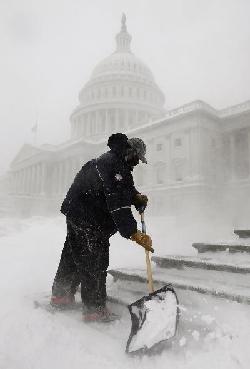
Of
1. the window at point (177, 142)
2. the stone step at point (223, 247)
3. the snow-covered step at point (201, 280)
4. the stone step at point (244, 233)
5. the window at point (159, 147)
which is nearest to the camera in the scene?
the snow-covered step at point (201, 280)

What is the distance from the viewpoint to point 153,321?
2602mm

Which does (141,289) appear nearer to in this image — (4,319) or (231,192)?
(4,319)

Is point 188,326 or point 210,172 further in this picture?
point 210,172

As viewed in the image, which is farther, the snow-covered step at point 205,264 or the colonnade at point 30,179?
the colonnade at point 30,179

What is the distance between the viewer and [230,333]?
8.14 ft

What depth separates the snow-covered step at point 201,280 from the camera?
3004 millimetres

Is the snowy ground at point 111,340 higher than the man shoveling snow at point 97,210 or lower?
lower

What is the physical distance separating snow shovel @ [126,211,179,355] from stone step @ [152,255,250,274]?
111cm

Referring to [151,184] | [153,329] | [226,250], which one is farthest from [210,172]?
[153,329]

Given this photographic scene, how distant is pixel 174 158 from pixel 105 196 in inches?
1389

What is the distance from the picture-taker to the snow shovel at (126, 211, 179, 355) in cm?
247

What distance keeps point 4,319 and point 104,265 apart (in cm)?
112

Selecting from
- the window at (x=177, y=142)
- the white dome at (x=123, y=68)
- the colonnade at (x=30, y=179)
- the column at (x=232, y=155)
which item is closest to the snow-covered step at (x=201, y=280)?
the column at (x=232, y=155)

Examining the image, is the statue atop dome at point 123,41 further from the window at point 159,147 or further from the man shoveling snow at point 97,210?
the man shoveling snow at point 97,210
